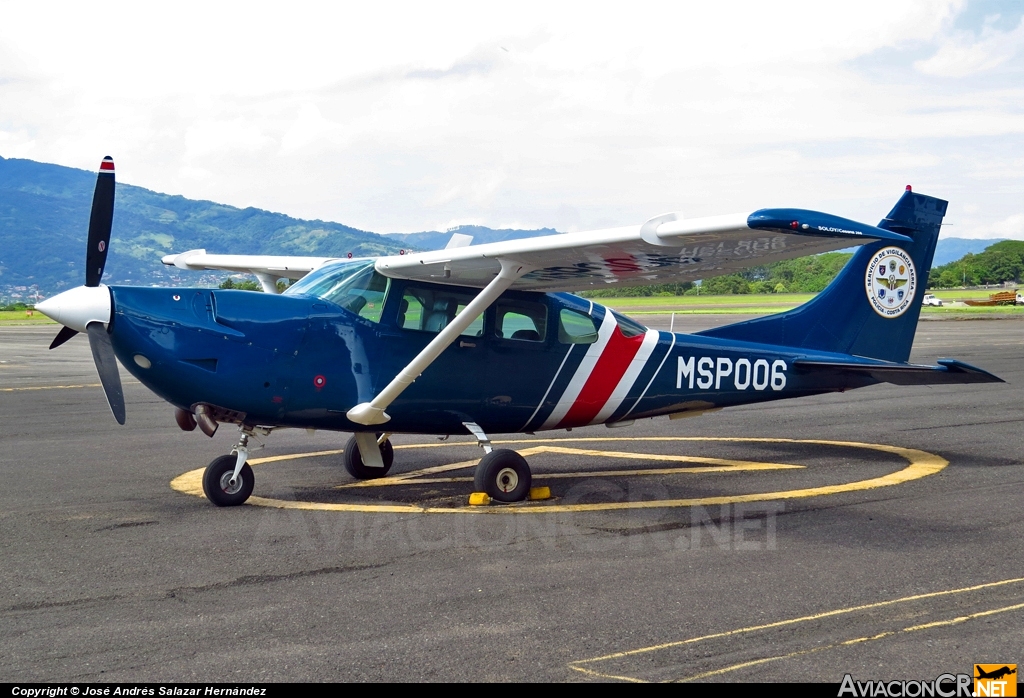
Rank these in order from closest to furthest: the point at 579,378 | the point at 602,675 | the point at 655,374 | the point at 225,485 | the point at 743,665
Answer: the point at 602,675 → the point at 743,665 → the point at 225,485 → the point at 579,378 → the point at 655,374

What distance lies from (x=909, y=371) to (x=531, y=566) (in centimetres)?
629

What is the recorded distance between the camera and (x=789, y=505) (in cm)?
955

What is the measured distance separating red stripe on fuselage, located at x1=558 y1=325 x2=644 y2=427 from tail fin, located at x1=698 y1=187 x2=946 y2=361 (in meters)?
1.76

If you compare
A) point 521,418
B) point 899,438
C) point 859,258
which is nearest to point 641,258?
point 521,418

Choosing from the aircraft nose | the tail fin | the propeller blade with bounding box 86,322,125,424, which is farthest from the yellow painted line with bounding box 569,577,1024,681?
the tail fin

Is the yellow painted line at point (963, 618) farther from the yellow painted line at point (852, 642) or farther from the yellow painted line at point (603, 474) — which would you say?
the yellow painted line at point (603, 474)

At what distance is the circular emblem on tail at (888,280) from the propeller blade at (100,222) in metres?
8.83

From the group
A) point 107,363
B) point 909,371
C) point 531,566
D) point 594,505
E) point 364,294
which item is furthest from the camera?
point 909,371

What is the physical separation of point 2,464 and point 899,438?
11.7 metres

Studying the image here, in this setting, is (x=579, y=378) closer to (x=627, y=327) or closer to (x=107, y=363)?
(x=627, y=327)

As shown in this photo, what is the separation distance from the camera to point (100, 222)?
8.95 metres

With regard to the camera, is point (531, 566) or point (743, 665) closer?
point (743, 665)

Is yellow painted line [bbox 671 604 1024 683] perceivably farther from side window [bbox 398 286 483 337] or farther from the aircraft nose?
the aircraft nose

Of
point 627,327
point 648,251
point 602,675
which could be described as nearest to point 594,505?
point 627,327
